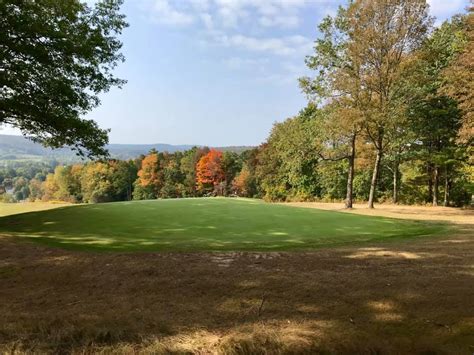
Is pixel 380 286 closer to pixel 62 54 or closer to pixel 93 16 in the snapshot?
pixel 62 54

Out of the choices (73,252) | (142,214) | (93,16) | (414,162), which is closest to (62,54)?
(93,16)

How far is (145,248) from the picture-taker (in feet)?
26.6

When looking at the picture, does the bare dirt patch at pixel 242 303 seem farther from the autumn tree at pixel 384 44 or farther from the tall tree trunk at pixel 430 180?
the tall tree trunk at pixel 430 180

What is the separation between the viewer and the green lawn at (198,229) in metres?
8.70

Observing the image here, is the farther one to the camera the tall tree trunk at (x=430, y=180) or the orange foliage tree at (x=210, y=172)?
the orange foliage tree at (x=210, y=172)

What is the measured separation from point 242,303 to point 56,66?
1176 centimetres

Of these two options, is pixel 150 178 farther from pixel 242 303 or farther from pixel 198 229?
pixel 242 303

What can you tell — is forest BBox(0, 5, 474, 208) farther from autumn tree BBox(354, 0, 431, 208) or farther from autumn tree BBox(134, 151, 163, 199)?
autumn tree BBox(134, 151, 163, 199)

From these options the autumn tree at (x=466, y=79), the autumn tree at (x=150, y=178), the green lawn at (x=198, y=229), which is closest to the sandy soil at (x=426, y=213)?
the autumn tree at (x=466, y=79)

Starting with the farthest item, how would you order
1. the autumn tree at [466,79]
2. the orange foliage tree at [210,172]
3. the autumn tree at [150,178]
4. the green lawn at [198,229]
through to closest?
the autumn tree at [150,178], the orange foliage tree at [210,172], the autumn tree at [466,79], the green lawn at [198,229]

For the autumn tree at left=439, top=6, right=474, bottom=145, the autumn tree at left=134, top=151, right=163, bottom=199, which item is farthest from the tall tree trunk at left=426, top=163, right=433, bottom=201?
the autumn tree at left=134, top=151, right=163, bottom=199

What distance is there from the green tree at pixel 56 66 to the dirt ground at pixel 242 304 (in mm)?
7547

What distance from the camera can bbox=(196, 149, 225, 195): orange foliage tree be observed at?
6531 cm

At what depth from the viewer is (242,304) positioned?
433 centimetres
